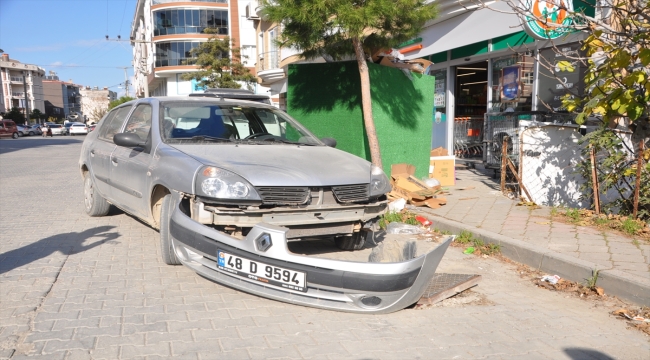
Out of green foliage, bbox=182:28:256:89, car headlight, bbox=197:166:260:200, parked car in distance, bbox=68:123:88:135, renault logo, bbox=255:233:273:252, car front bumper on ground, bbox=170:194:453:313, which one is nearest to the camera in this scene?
car front bumper on ground, bbox=170:194:453:313

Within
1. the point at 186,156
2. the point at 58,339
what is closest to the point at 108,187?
the point at 186,156

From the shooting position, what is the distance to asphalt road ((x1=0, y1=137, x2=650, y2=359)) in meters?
3.23

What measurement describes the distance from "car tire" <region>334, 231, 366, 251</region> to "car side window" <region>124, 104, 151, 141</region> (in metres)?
2.19

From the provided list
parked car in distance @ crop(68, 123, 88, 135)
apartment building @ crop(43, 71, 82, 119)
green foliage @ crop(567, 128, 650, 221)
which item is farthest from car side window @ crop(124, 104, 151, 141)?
apartment building @ crop(43, 71, 82, 119)

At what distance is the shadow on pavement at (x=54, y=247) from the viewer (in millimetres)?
5078

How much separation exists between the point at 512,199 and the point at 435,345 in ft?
17.1

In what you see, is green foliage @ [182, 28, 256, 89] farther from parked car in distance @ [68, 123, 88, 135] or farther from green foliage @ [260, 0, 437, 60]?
parked car in distance @ [68, 123, 88, 135]

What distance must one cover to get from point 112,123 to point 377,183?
377 centimetres

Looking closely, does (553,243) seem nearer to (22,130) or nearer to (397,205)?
(397,205)

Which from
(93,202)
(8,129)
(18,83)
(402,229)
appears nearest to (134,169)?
(93,202)

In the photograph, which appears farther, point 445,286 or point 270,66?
point 270,66

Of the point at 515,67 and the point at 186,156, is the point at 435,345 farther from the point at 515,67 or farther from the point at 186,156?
the point at 515,67

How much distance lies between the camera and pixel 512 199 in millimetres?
8039

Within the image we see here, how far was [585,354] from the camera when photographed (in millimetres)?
3283
